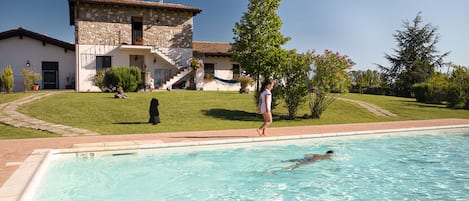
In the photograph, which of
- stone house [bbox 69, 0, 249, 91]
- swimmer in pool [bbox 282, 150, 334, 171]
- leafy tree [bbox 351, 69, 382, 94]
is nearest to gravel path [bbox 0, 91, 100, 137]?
swimmer in pool [bbox 282, 150, 334, 171]

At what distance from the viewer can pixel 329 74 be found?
16.4 m

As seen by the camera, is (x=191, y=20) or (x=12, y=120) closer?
(x=12, y=120)

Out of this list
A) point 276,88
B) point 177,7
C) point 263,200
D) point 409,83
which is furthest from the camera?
point 409,83

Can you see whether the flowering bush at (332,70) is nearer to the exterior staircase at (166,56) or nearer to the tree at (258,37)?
the tree at (258,37)

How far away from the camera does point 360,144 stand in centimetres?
1078

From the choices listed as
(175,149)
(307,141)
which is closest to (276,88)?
A: (307,141)

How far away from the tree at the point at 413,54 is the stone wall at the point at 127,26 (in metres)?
22.8

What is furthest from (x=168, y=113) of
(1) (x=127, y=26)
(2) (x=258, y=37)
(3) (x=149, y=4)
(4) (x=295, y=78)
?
(3) (x=149, y=4)

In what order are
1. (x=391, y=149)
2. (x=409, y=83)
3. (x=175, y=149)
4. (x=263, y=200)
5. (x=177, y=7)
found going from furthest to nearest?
1. (x=409, y=83)
2. (x=177, y=7)
3. (x=391, y=149)
4. (x=175, y=149)
5. (x=263, y=200)

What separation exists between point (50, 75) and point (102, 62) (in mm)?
4347

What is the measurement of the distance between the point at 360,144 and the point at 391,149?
0.89 meters

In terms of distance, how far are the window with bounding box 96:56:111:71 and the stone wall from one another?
46.9 inches

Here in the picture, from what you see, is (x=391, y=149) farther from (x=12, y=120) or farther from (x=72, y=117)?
(x=12, y=120)

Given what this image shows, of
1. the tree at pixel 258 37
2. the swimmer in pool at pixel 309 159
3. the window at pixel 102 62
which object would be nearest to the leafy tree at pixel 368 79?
the tree at pixel 258 37
